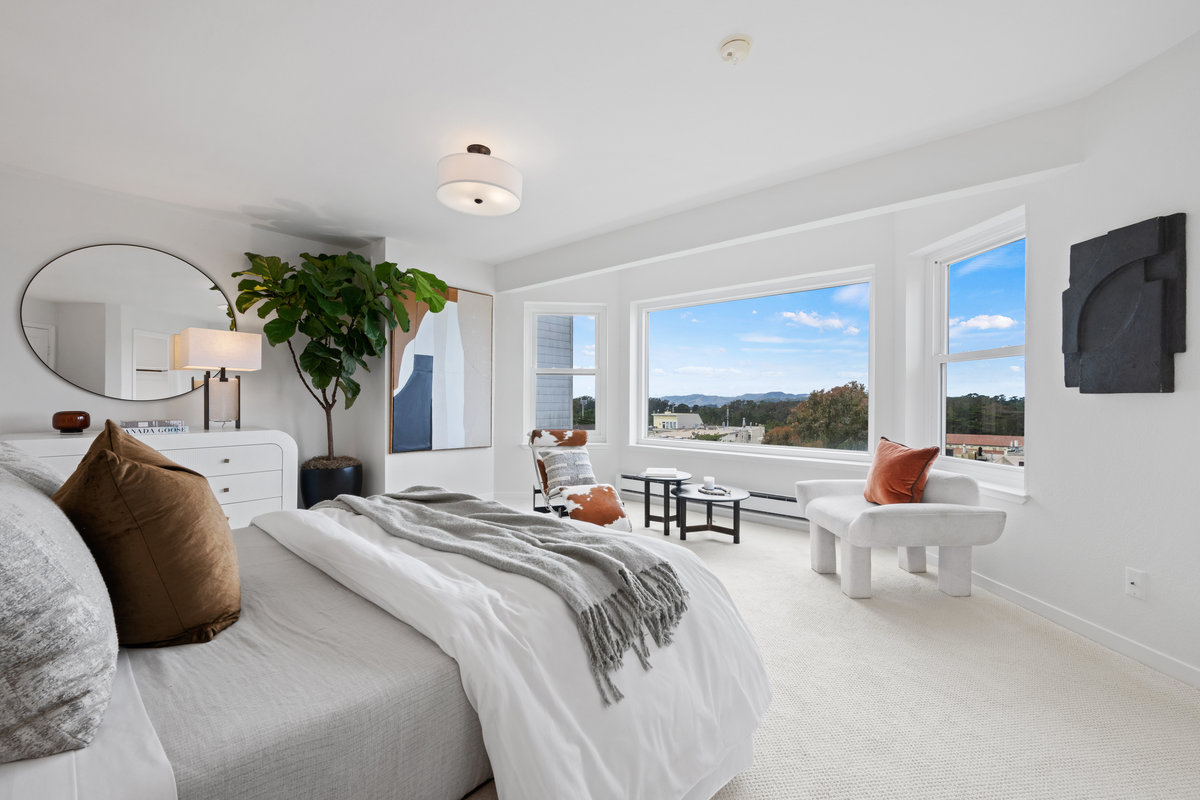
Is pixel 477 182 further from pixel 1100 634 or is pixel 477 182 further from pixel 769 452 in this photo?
pixel 1100 634

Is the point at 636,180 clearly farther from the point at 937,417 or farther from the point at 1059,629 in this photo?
the point at 1059,629

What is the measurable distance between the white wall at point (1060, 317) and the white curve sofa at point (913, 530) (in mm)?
232

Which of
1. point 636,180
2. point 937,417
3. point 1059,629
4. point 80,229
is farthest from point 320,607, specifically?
point 937,417

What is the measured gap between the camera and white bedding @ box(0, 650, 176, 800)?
0.68 m

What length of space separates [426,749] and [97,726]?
0.49 metres

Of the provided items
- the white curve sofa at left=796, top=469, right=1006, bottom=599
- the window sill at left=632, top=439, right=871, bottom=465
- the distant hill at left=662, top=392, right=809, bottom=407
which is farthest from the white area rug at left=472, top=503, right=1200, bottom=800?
the distant hill at left=662, top=392, right=809, bottom=407

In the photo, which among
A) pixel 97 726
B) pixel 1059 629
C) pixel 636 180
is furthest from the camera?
pixel 636 180

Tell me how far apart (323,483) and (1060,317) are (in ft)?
15.3

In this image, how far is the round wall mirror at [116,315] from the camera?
326 cm

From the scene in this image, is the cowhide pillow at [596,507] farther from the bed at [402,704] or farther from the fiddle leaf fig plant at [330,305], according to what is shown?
the bed at [402,704]

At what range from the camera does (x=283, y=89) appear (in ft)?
7.63

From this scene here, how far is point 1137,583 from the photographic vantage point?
225 cm

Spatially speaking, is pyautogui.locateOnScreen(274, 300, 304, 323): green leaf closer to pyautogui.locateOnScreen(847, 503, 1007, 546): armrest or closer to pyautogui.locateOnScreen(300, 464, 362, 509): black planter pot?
pyautogui.locateOnScreen(300, 464, 362, 509): black planter pot

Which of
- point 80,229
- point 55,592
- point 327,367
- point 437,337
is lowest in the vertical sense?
point 55,592
